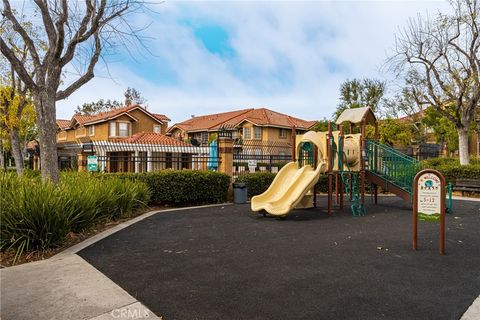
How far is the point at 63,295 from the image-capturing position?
12.3 ft

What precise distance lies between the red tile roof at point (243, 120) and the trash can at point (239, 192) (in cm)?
2678

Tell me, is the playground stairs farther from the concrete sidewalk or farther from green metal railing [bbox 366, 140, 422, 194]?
the concrete sidewalk

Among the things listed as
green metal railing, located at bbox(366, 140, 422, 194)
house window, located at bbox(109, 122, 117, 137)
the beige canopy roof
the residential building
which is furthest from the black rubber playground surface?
the residential building

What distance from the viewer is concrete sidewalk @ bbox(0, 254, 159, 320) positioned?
3.28m

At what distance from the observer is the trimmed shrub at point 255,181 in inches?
530

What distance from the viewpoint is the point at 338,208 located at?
11023 millimetres

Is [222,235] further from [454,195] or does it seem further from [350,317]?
[454,195]

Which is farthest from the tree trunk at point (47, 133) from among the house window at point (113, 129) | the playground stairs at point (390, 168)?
the house window at point (113, 129)

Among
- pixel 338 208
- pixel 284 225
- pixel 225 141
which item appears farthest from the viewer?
pixel 225 141

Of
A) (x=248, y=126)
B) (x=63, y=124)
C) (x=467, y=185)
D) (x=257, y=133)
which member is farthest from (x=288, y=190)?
(x=63, y=124)

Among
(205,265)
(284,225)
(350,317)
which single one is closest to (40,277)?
(205,265)

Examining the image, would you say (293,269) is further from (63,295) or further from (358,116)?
(358,116)

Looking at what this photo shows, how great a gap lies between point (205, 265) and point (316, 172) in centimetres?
525

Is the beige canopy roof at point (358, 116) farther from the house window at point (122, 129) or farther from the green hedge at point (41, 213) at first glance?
the house window at point (122, 129)
